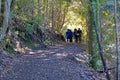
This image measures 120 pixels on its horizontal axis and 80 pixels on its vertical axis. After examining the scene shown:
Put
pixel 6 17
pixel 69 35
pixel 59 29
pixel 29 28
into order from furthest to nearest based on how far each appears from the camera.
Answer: pixel 59 29 < pixel 69 35 < pixel 29 28 < pixel 6 17

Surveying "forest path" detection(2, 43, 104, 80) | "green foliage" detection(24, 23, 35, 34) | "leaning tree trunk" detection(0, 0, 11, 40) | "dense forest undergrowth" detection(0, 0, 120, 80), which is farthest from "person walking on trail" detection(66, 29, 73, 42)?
"forest path" detection(2, 43, 104, 80)

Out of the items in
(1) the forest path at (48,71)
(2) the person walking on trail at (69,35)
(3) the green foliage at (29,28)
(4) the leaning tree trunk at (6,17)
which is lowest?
(2) the person walking on trail at (69,35)

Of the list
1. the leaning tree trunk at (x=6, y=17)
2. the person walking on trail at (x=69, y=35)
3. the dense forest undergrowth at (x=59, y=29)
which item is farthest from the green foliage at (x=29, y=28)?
the person walking on trail at (x=69, y=35)

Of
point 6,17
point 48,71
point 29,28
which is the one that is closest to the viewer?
point 48,71

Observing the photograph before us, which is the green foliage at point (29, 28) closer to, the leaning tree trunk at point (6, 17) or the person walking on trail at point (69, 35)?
the leaning tree trunk at point (6, 17)

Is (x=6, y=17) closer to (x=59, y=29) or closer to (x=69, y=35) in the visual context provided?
(x=69, y=35)

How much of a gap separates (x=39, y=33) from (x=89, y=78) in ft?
45.9

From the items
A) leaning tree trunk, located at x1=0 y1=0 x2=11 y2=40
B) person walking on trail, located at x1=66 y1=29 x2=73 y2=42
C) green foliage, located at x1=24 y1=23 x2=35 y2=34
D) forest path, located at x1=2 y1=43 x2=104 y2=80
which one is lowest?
person walking on trail, located at x1=66 y1=29 x2=73 y2=42

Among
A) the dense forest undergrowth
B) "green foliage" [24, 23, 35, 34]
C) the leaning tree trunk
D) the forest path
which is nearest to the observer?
the dense forest undergrowth

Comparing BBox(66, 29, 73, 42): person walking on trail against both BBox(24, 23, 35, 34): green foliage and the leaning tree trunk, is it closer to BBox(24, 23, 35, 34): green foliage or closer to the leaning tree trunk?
BBox(24, 23, 35, 34): green foliage

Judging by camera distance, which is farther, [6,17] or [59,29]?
[59,29]

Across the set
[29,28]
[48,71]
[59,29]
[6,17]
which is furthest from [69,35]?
[48,71]

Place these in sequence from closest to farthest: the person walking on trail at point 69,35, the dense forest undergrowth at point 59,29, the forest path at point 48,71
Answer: the dense forest undergrowth at point 59,29, the forest path at point 48,71, the person walking on trail at point 69,35

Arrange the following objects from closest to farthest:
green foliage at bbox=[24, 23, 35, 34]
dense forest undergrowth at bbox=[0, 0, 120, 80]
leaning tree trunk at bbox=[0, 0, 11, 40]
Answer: dense forest undergrowth at bbox=[0, 0, 120, 80]
leaning tree trunk at bbox=[0, 0, 11, 40]
green foliage at bbox=[24, 23, 35, 34]
